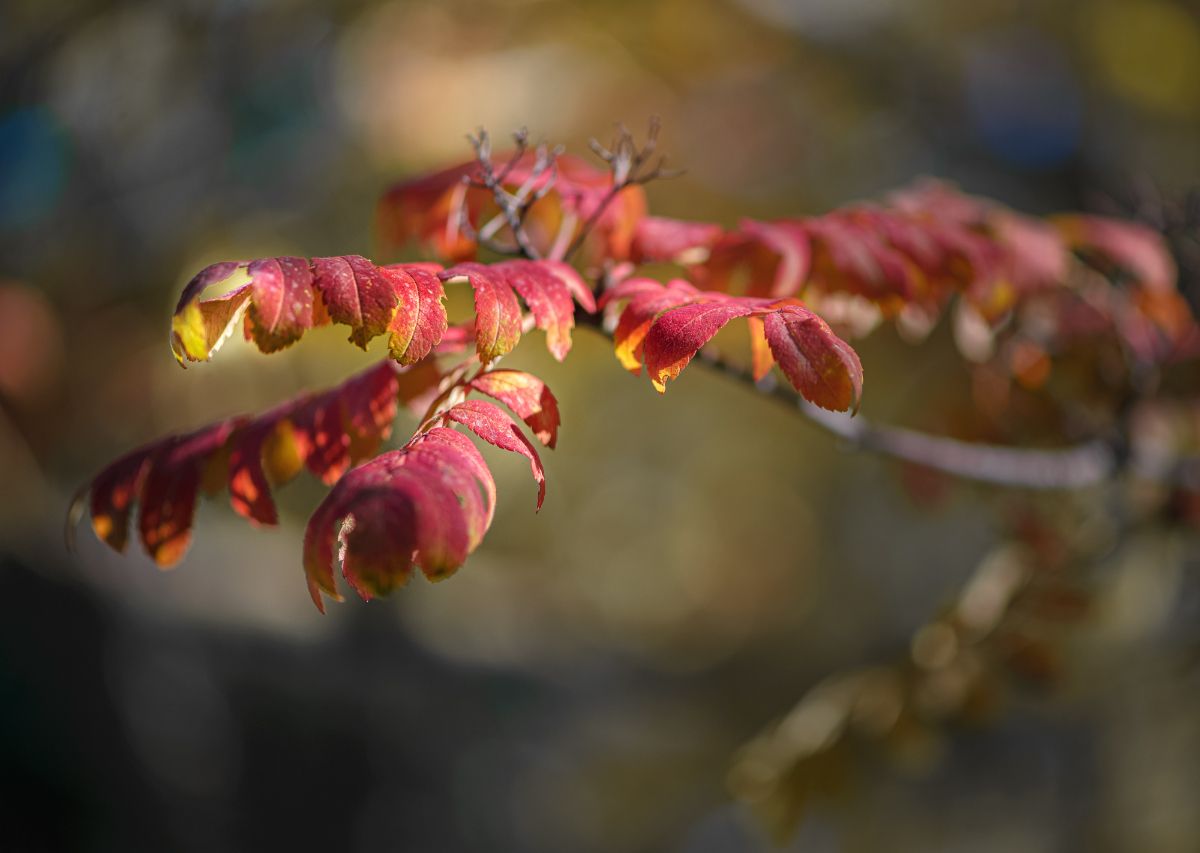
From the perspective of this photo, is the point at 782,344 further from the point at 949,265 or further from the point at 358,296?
the point at 949,265

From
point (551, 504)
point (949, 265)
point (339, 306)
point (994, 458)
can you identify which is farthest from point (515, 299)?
point (551, 504)

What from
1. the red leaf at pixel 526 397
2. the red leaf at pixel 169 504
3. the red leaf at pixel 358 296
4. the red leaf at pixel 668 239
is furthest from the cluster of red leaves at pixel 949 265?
the red leaf at pixel 169 504

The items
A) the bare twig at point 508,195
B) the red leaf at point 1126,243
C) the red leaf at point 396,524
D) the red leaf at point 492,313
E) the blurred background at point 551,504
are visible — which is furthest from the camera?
the blurred background at point 551,504

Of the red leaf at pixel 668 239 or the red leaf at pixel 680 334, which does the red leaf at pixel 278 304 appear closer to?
the red leaf at pixel 680 334

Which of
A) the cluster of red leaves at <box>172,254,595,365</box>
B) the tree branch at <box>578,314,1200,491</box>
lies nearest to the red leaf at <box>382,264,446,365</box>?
the cluster of red leaves at <box>172,254,595,365</box>

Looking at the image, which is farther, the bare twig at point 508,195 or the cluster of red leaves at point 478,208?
the cluster of red leaves at point 478,208

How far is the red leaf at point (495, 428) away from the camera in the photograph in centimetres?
57

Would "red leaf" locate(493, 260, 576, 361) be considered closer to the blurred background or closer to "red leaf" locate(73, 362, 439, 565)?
"red leaf" locate(73, 362, 439, 565)

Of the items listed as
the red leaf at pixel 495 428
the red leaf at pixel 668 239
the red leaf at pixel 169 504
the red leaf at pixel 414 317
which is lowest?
the red leaf at pixel 169 504

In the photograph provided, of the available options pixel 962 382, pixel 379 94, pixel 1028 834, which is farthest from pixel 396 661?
pixel 1028 834

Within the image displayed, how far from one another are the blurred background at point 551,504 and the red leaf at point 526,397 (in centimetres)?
100

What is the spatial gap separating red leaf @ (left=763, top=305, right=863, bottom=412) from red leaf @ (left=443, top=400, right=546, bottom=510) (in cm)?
18

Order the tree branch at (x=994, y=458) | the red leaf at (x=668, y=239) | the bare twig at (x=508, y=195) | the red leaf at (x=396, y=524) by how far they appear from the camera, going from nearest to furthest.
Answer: the red leaf at (x=396, y=524), the bare twig at (x=508, y=195), the red leaf at (x=668, y=239), the tree branch at (x=994, y=458)

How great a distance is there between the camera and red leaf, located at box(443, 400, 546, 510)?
0.57m
